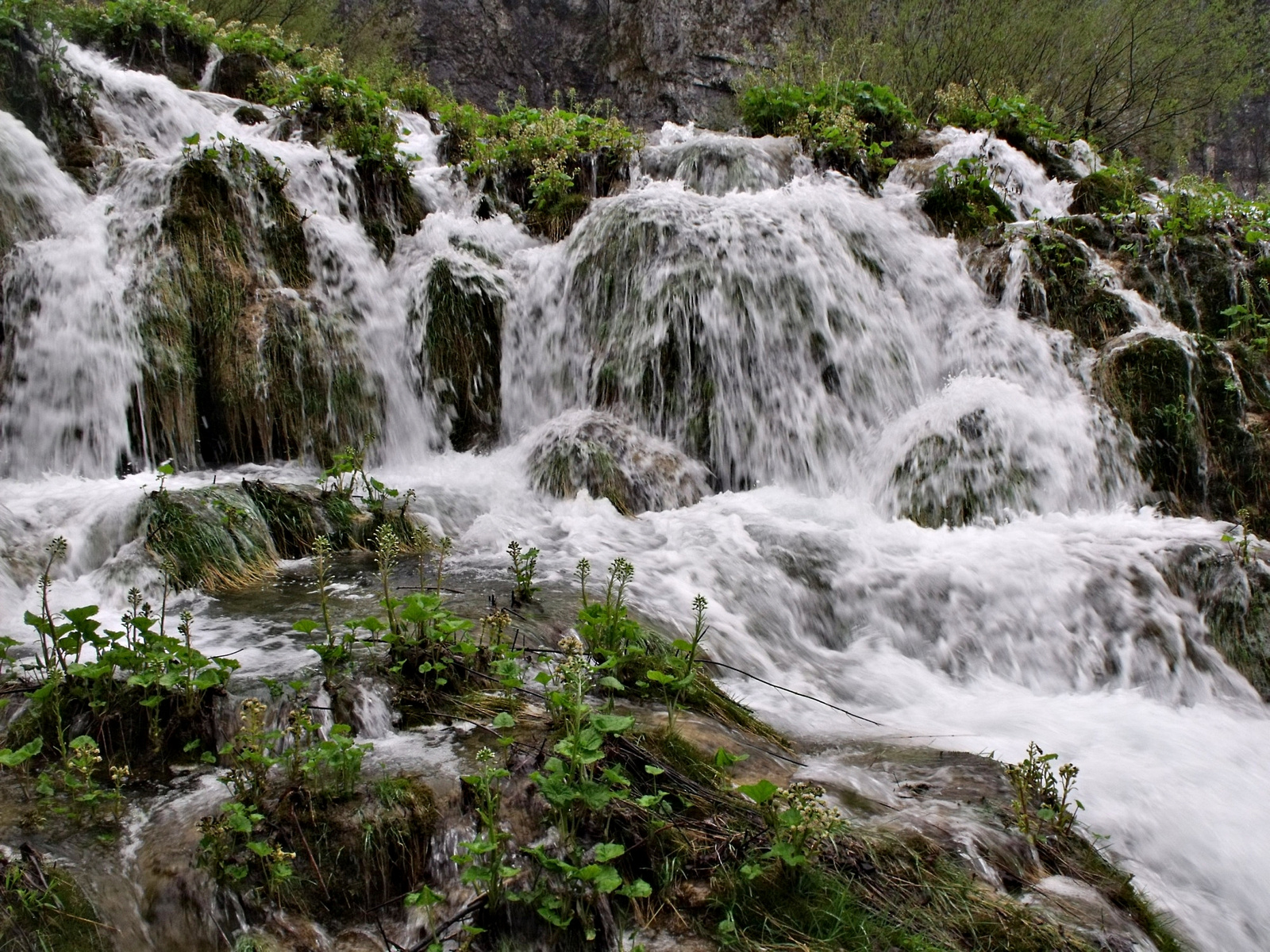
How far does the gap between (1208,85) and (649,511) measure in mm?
15832

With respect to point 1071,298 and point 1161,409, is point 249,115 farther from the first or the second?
point 1161,409

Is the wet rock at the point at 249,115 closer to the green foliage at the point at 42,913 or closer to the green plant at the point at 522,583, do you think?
the green plant at the point at 522,583

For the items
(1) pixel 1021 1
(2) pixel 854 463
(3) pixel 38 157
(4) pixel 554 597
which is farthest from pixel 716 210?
(1) pixel 1021 1

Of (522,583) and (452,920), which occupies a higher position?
(522,583)

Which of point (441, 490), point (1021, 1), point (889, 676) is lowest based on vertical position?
point (889, 676)

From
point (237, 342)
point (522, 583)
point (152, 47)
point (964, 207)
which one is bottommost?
point (522, 583)

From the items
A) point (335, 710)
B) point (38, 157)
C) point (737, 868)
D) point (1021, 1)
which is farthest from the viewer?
point (1021, 1)

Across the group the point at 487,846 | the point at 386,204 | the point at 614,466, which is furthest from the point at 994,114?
the point at 487,846

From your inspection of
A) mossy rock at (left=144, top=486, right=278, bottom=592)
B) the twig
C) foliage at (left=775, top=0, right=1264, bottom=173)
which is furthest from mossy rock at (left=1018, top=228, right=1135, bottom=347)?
the twig

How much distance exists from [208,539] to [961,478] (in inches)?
216

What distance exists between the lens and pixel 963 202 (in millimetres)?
10055

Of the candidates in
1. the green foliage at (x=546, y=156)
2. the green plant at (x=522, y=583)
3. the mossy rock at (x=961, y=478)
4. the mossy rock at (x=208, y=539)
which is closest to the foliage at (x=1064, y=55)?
the green foliage at (x=546, y=156)

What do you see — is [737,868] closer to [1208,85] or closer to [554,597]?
[554,597]

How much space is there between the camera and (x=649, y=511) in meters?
6.58
